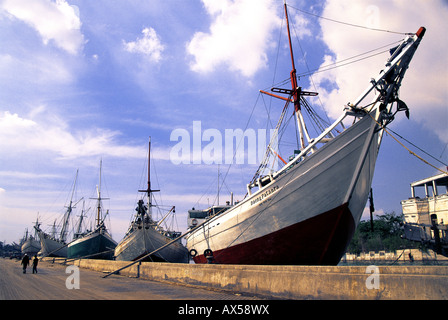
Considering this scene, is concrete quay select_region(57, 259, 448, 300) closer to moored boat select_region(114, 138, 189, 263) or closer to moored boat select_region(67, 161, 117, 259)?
moored boat select_region(114, 138, 189, 263)

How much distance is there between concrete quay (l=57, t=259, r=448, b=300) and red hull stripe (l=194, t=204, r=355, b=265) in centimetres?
573

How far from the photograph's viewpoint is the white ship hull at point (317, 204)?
13.4 meters

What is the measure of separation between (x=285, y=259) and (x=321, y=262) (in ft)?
5.95

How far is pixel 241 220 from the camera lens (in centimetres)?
1680

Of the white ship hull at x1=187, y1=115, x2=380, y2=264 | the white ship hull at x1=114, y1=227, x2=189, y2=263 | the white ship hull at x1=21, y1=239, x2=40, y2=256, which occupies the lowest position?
the white ship hull at x1=21, y1=239, x2=40, y2=256

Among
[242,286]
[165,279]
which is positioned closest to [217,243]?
[165,279]

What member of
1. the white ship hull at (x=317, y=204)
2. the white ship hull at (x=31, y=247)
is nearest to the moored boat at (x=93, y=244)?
the white ship hull at (x=317, y=204)

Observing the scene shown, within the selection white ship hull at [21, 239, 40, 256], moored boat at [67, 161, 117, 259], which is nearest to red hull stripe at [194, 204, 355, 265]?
moored boat at [67, 161, 117, 259]

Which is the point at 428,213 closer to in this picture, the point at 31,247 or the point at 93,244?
the point at 93,244

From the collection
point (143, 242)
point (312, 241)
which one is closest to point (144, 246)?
point (143, 242)

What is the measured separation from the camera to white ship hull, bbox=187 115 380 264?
44.0 ft

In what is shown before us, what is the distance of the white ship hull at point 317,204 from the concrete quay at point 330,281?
19.0ft

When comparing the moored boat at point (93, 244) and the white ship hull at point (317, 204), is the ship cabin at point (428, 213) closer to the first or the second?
the white ship hull at point (317, 204)
